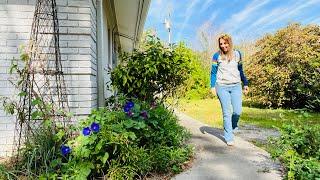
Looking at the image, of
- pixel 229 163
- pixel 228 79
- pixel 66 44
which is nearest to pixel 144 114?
pixel 229 163

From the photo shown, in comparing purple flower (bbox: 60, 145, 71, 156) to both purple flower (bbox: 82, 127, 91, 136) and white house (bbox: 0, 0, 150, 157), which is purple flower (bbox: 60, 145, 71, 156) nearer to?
purple flower (bbox: 82, 127, 91, 136)

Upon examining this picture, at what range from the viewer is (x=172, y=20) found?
4084cm

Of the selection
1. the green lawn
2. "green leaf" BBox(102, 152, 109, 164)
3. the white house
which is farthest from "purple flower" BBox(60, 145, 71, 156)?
the green lawn

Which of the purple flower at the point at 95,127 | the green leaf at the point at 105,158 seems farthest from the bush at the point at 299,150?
the purple flower at the point at 95,127

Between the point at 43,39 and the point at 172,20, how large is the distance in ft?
119

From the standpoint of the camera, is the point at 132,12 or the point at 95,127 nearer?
the point at 95,127

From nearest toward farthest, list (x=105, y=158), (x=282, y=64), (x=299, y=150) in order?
1. (x=105, y=158)
2. (x=299, y=150)
3. (x=282, y=64)

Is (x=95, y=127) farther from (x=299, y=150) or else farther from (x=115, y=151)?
(x=299, y=150)

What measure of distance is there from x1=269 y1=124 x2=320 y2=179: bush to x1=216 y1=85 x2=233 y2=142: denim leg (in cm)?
141

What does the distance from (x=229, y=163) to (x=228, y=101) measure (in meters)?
1.33

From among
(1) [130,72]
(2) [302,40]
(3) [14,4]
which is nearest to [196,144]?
(1) [130,72]

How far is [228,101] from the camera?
19.8 feet

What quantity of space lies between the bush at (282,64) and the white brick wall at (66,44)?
9.89 m

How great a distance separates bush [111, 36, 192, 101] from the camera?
6.68m
